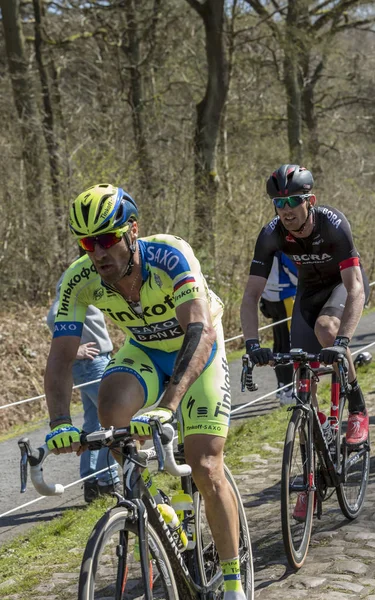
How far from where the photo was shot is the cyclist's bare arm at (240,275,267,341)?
577cm

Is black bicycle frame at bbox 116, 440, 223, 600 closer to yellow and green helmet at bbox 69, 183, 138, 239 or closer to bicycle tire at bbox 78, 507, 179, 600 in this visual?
bicycle tire at bbox 78, 507, 179, 600

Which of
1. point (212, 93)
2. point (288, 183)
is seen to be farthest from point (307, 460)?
point (212, 93)

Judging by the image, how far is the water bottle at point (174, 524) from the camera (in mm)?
3777

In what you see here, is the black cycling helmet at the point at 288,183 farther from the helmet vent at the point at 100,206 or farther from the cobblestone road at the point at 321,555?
the cobblestone road at the point at 321,555

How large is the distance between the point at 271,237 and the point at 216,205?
10.7 m

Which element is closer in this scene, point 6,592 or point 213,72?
point 6,592

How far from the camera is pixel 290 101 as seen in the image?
962 inches

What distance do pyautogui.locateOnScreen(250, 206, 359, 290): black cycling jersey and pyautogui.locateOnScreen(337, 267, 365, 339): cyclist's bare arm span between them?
88 mm

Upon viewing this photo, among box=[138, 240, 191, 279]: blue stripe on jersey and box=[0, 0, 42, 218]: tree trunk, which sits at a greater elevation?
box=[0, 0, 42, 218]: tree trunk

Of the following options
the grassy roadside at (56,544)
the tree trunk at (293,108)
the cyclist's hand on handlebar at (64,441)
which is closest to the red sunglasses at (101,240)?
the cyclist's hand on handlebar at (64,441)

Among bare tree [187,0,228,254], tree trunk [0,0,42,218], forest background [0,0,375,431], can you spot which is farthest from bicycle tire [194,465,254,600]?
bare tree [187,0,228,254]

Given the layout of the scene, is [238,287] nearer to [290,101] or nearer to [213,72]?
[213,72]

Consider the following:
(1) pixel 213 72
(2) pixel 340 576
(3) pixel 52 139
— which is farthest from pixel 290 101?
(2) pixel 340 576

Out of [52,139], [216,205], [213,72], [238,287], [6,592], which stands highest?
[213,72]
